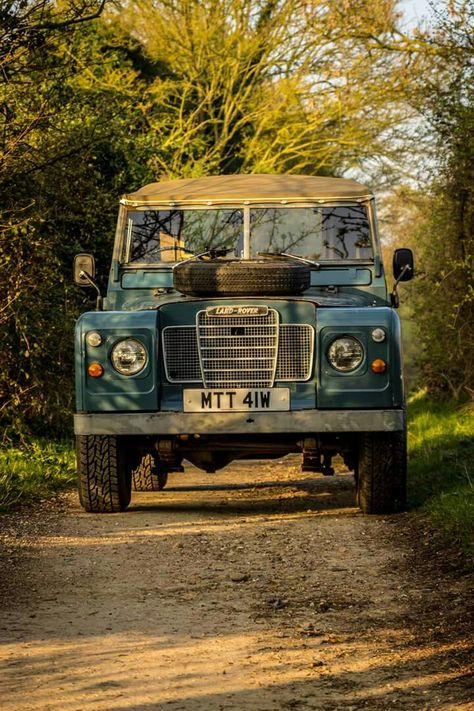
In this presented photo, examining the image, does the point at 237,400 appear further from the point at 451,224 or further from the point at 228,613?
the point at 451,224

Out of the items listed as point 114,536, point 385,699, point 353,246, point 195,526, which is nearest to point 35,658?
point 385,699

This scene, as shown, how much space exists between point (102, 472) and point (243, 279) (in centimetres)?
157

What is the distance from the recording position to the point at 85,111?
14.3 metres

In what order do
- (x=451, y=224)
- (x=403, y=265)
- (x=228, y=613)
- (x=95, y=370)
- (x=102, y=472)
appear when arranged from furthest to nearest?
(x=451, y=224)
(x=403, y=265)
(x=102, y=472)
(x=95, y=370)
(x=228, y=613)

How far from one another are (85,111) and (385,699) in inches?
436

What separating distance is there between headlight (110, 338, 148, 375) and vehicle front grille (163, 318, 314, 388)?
6.9 inches

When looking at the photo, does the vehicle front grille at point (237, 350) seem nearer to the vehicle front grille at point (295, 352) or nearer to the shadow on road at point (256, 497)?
the vehicle front grille at point (295, 352)

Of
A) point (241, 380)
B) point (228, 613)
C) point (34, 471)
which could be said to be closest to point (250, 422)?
point (241, 380)

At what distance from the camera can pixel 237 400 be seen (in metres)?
8.17

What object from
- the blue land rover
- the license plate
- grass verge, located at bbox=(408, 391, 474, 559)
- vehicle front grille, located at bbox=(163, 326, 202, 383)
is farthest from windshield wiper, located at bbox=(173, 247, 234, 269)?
grass verge, located at bbox=(408, 391, 474, 559)

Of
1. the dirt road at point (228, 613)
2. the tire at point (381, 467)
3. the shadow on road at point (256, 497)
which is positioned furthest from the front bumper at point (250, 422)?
the shadow on road at point (256, 497)

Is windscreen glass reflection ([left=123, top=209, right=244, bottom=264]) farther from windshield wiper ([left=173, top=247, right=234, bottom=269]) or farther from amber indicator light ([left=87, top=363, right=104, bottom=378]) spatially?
amber indicator light ([left=87, top=363, right=104, bottom=378])

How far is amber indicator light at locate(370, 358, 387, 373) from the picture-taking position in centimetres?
812

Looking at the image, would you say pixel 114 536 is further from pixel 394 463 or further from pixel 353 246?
pixel 353 246
